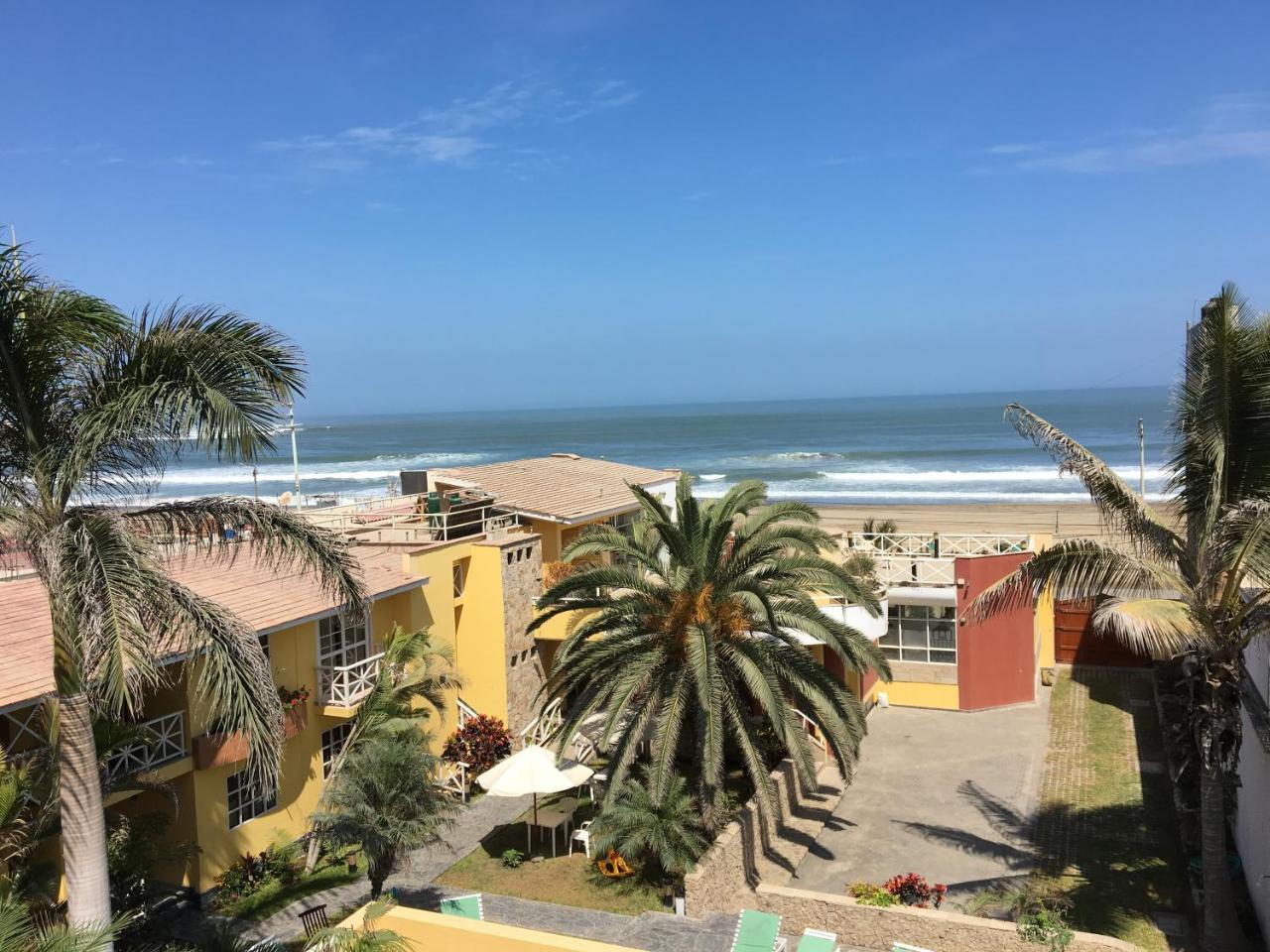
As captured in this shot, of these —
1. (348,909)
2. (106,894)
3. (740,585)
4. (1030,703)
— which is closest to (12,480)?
(106,894)

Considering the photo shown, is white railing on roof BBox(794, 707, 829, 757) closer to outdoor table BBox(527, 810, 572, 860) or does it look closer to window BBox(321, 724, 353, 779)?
outdoor table BBox(527, 810, 572, 860)

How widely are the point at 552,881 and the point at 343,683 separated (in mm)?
4573

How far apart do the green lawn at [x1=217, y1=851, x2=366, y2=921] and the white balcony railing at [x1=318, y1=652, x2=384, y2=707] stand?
2375mm

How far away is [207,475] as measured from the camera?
88688 mm

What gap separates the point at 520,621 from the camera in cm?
2059

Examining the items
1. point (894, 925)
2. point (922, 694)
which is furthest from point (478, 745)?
point (922, 694)

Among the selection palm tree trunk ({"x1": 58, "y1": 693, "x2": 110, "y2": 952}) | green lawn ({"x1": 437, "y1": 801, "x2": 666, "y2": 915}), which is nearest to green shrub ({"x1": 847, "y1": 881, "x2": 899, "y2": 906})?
green lawn ({"x1": 437, "y1": 801, "x2": 666, "y2": 915})

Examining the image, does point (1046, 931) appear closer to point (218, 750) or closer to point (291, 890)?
point (291, 890)

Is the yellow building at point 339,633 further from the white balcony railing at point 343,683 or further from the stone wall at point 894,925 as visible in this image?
the stone wall at point 894,925

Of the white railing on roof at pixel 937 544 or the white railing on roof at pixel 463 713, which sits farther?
the white railing on roof at pixel 937 544

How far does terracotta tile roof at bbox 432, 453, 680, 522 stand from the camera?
22.5 meters

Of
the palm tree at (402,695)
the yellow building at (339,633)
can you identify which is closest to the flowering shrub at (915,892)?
the palm tree at (402,695)

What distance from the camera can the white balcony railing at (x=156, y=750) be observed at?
41.5 feet

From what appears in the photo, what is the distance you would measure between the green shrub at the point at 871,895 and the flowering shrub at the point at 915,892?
166 mm
